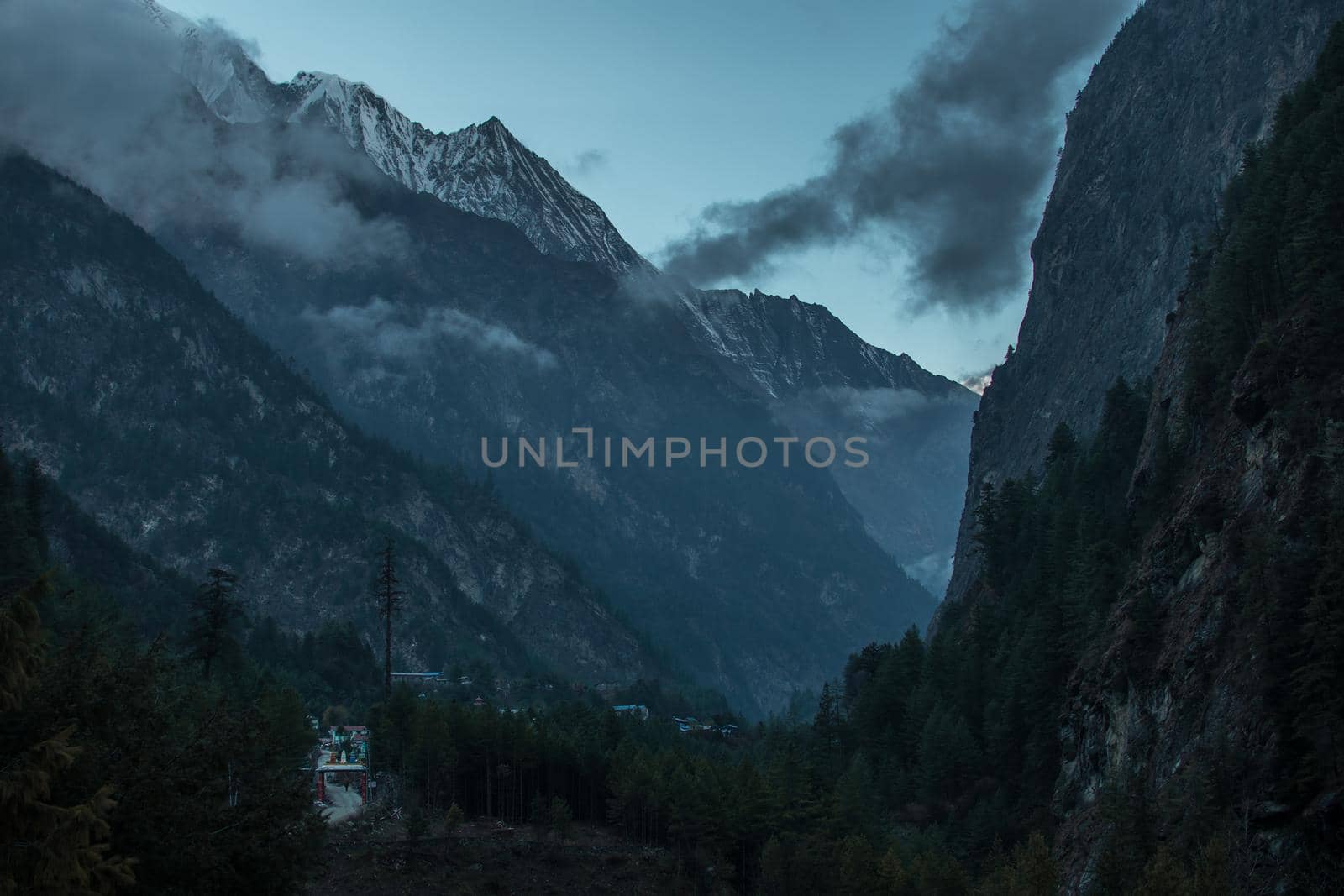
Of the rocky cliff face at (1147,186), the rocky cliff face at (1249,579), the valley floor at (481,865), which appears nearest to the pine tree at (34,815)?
the rocky cliff face at (1249,579)

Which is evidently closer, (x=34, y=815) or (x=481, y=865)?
(x=34, y=815)

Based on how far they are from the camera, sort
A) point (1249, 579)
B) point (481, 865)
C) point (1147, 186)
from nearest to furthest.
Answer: point (1249, 579) < point (481, 865) < point (1147, 186)

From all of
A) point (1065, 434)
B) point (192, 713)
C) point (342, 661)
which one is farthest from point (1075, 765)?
point (342, 661)

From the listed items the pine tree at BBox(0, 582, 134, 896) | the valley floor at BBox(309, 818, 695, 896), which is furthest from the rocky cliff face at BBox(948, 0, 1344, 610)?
the pine tree at BBox(0, 582, 134, 896)

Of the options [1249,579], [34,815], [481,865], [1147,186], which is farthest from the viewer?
[1147,186]

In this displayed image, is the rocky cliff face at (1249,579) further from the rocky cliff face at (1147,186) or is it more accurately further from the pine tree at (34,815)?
the rocky cliff face at (1147,186)

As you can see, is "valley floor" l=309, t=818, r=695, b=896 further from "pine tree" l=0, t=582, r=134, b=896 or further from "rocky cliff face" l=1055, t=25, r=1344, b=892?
"pine tree" l=0, t=582, r=134, b=896

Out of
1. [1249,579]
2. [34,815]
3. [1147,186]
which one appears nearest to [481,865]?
[1249,579]

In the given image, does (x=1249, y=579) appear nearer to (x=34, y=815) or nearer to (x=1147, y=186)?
(x=34, y=815)

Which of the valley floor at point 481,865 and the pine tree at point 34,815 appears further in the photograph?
the valley floor at point 481,865
